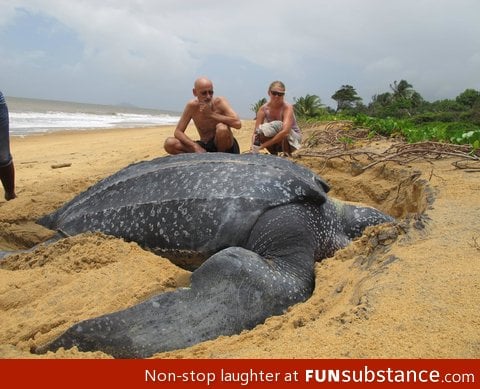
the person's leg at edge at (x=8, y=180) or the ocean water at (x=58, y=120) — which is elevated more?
the ocean water at (x=58, y=120)

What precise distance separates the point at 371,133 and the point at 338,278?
3.98 m

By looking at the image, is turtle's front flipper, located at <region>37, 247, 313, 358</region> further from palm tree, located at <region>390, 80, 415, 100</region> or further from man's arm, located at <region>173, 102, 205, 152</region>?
palm tree, located at <region>390, 80, 415, 100</region>

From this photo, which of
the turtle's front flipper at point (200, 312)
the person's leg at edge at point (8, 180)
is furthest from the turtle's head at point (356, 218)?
the person's leg at edge at point (8, 180)

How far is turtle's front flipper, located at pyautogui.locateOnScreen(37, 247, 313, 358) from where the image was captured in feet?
4.76

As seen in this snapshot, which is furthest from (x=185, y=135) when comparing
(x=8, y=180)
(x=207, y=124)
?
(x=8, y=180)

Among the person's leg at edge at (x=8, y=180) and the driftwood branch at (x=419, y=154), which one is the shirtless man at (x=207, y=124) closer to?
the driftwood branch at (x=419, y=154)

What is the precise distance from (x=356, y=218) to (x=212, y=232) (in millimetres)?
859

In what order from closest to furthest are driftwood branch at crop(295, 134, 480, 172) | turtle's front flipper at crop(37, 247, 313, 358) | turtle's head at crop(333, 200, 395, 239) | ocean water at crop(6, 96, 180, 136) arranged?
turtle's front flipper at crop(37, 247, 313, 358)
turtle's head at crop(333, 200, 395, 239)
driftwood branch at crop(295, 134, 480, 172)
ocean water at crop(6, 96, 180, 136)

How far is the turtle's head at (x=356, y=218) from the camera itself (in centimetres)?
242

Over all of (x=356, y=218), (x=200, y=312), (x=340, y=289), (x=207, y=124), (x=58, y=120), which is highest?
(x=207, y=124)

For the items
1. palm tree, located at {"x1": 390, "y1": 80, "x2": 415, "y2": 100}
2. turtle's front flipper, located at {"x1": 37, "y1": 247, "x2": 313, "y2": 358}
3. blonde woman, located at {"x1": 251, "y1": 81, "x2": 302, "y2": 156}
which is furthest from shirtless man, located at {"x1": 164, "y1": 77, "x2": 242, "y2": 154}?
palm tree, located at {"x1": 390, "y1": 80, "x2": 415, "y2": 100}

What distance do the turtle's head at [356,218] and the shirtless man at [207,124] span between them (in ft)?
4.68

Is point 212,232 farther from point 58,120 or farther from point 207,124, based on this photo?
point 58,120

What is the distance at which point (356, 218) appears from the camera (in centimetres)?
244
